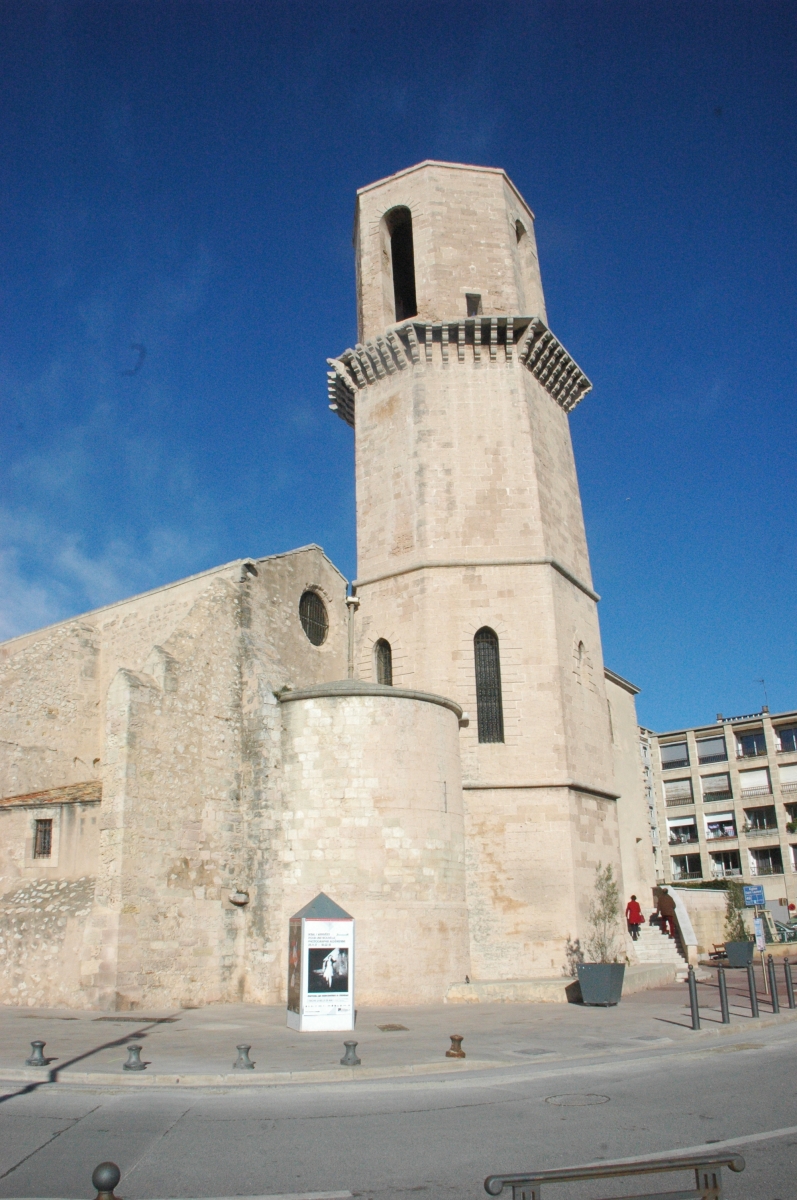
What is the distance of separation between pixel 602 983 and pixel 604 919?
2939mm

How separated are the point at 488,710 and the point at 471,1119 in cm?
1170

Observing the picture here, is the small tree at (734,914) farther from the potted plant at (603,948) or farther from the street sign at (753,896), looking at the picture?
the potted plant at (603,948)

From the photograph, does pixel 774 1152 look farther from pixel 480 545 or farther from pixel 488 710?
pixel 480 545

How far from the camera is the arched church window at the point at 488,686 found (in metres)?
18.2

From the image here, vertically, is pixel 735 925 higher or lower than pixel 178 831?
lower

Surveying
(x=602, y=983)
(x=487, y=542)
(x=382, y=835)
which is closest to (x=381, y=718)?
(x=382, y=835)

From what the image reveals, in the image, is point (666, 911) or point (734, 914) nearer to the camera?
point (666, 911)

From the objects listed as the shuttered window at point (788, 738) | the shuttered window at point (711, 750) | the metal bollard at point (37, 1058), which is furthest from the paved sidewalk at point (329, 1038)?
the shuttered window at point (711, 750)

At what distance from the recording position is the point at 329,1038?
35.6ft

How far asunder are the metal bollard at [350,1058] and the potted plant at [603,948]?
23.1 ft

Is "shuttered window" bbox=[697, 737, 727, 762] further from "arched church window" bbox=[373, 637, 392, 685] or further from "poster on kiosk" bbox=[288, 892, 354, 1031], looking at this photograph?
"poster on kiosk" bbox=[288, 892, 354, 1031]

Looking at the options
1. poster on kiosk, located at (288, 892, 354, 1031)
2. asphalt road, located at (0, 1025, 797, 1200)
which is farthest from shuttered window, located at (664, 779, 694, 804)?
asphalt road, located at (0, 1025, 797, 1200)

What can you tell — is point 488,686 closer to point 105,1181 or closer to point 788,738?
point 105,1181

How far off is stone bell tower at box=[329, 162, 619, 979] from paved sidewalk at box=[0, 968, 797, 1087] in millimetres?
3037
